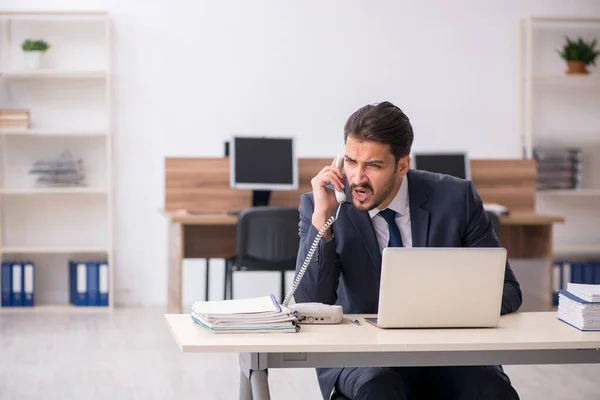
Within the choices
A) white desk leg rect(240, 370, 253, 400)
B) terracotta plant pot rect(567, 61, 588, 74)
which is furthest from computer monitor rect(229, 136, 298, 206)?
white desk leg rect(240, 370, 253, 400)

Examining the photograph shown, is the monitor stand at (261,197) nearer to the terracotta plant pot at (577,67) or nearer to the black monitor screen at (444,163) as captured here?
the black monitor screen at (444,163)

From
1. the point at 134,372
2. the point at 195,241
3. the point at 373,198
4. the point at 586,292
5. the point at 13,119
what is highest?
the point at 13,119

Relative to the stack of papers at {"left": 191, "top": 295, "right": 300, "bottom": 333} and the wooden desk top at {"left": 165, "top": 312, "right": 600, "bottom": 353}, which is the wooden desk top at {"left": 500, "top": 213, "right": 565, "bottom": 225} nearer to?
the wooden desk top at {"left": 165, "top": 312, "right": 600, "bottom": 353}

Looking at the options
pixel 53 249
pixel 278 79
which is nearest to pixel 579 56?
pixel 278 79

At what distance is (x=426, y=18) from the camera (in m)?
6.62

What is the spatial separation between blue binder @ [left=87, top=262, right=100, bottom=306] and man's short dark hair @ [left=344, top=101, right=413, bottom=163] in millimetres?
4159

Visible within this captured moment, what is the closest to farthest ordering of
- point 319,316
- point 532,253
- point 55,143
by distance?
point 319,316, point 532,253, point 55,143

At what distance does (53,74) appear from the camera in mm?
6141

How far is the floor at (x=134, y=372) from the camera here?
386 cm

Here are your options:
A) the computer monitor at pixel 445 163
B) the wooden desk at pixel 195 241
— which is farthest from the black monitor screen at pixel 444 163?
the wooden desk at pixel 195 241

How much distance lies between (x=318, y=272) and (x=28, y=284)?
4.23 m

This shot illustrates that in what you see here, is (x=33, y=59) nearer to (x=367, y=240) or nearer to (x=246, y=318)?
A: (x=367, y=240)

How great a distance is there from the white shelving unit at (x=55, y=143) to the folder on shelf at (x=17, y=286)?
0.15 m

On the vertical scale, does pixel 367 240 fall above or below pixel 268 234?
above
